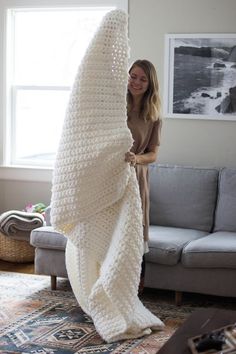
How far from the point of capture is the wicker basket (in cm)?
542

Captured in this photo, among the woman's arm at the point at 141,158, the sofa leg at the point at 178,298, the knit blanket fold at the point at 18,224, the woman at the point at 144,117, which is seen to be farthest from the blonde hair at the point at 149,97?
the knit blanket fold at the point at 18,224

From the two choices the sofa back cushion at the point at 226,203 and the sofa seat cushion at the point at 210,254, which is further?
the sofa back cushion at the point at 226,203

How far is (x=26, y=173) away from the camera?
5.82m

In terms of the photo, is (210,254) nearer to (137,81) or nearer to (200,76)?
(137,81)

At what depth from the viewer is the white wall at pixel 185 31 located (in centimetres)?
518

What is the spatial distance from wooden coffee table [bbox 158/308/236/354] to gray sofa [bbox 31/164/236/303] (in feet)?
4.47

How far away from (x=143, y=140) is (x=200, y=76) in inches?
48.6

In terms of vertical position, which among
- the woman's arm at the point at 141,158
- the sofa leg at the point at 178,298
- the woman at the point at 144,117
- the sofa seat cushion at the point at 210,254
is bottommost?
the sofa leg at the point at 178,298

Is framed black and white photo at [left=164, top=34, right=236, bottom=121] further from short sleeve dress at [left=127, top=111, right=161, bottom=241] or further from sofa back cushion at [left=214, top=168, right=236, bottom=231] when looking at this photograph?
short sleeve dress at [left=127, top=111, right=161, bottom=241]

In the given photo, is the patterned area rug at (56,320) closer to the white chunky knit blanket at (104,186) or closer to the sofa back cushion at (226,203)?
the white chunky knit blanket at (104,186)

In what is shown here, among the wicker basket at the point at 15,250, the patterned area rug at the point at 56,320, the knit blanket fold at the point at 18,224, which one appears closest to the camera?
the patterned area rug at the point at 56,320

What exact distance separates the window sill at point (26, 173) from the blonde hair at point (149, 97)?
5.63 ft

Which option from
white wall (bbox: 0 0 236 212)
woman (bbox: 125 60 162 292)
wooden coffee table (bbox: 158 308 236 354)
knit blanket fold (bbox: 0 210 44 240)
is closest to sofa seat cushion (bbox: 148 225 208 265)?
woman (bbox: 125 60 162 292)

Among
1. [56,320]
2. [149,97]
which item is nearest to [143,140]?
[149,97]
